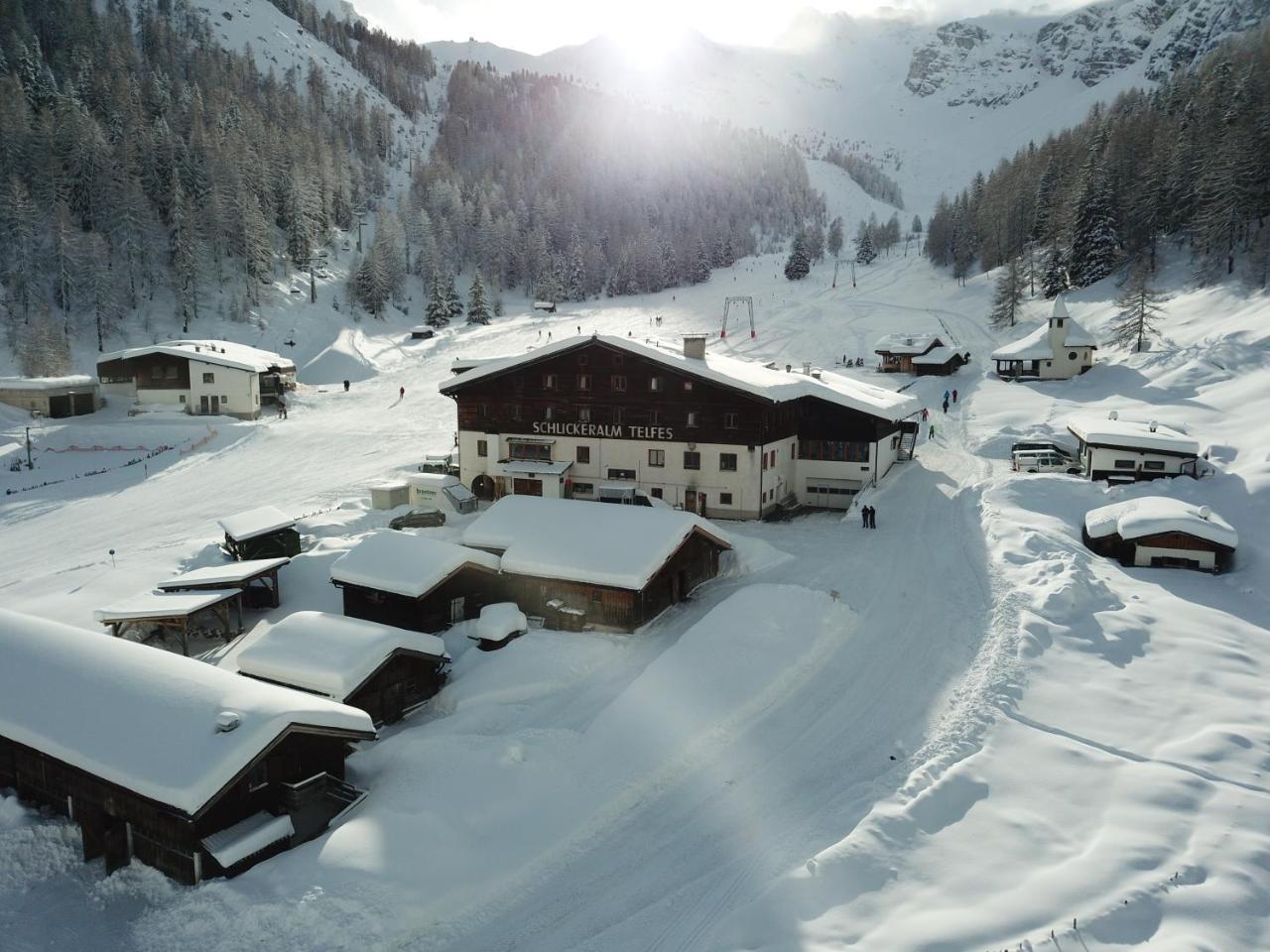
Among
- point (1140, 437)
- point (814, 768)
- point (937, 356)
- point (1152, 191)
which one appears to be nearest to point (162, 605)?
point (814, 768)

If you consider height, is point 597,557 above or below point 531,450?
below

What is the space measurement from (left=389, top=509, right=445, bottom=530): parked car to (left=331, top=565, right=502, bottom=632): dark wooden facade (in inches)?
331

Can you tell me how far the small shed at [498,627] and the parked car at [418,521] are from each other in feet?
36.9

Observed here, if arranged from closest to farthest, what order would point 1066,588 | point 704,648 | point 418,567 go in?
1. point 704,648
2. point 1066,588
3. point 418,567

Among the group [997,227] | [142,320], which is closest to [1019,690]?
[142,320]

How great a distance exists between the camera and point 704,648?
21.7m

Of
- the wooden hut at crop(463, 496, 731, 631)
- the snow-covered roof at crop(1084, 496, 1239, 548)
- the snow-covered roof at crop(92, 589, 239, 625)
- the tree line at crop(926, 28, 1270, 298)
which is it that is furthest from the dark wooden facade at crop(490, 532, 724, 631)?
the tree line at crop(926, 28, 1270, 298)

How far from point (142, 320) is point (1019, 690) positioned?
302ft

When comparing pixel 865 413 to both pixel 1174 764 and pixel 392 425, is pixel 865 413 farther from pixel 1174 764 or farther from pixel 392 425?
pixel 392 425

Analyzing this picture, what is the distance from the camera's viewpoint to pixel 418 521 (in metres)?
→ 35.0

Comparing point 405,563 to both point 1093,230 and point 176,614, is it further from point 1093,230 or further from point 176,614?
point 1093,230

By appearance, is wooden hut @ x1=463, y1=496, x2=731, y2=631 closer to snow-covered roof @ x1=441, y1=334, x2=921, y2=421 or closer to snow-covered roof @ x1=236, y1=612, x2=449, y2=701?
snow-covered roof @ x1=236, y1=612, x2=449, y2=701

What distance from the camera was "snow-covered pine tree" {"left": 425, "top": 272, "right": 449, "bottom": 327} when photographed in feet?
344

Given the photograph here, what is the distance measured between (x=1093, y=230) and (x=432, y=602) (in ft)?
269
